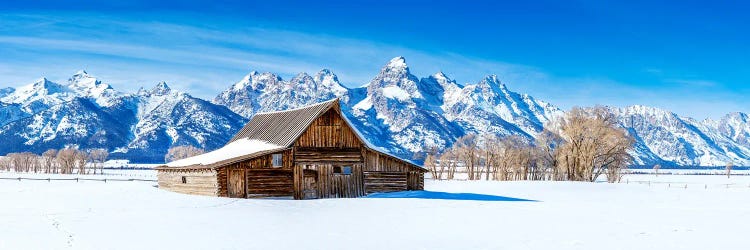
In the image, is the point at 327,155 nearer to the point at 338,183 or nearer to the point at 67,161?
the point at 338,183

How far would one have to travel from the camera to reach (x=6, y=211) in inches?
1271

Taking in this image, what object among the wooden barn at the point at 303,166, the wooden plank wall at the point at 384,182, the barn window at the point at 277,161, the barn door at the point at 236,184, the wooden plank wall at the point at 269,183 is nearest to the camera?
the barn door at the point at 236,184

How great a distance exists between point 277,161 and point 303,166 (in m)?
1.78

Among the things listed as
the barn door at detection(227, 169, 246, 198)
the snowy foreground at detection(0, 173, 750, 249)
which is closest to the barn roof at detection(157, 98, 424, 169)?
the barn door at detection(227, 169, 246, 198)

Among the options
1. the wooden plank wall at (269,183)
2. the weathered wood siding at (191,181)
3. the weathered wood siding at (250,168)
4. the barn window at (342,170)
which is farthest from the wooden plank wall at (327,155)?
the weathered wood siding at (191,181)

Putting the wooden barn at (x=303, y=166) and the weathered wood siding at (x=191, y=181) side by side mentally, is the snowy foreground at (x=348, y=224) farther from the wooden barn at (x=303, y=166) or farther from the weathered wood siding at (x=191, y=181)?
the wooden barn at (x=303, y=166)

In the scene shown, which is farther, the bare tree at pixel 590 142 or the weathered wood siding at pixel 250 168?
the bare tree at pixel 590 142

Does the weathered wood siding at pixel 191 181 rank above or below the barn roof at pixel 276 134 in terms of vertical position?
below

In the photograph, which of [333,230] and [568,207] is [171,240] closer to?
[333,230]

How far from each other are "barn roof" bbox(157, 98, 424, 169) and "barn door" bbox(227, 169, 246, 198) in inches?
38.4

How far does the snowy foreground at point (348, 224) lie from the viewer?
75.5 ft

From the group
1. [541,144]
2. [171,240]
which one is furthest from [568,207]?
[541,144]

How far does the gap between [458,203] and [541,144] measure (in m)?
46.9

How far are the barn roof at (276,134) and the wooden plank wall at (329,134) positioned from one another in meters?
0.37
